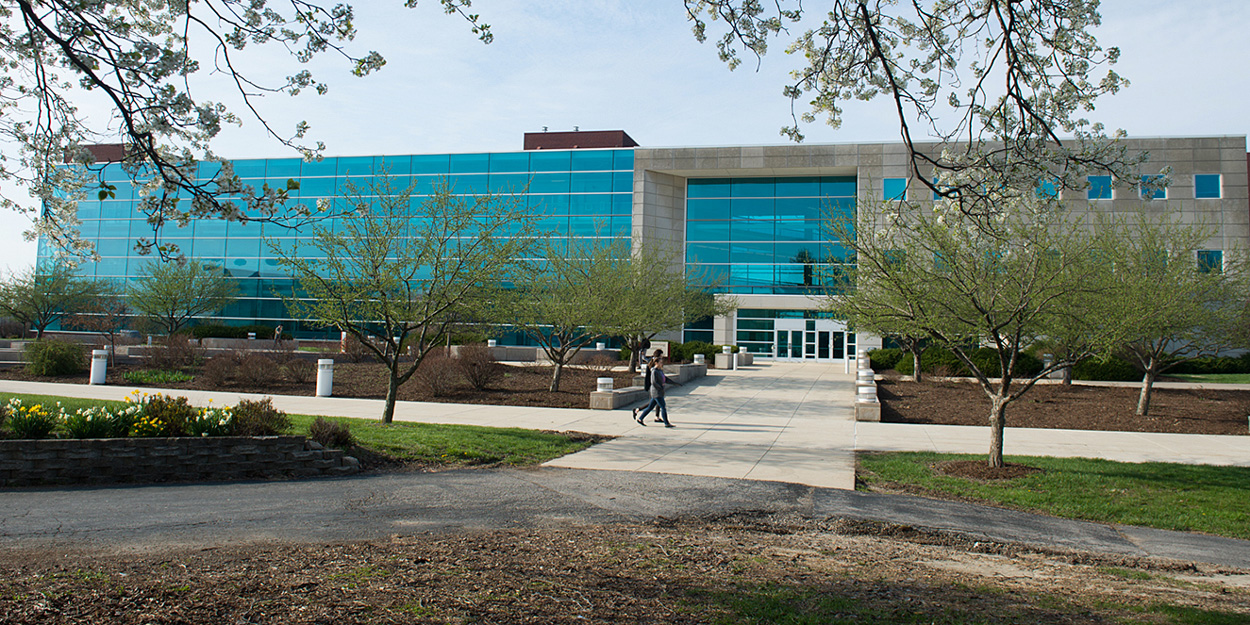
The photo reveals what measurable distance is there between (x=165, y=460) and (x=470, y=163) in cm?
4252

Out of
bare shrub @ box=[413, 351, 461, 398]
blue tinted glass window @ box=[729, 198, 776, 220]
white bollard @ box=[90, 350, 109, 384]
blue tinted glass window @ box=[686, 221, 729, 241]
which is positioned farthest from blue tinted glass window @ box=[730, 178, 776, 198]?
white bollard @ box=[90, 350, 109, 384]

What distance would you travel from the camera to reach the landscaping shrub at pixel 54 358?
73.6 feet

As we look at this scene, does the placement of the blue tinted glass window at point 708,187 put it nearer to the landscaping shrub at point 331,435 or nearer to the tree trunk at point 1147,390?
the tree trunk at point 1147,390

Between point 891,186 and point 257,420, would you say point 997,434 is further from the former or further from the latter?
point 891,186

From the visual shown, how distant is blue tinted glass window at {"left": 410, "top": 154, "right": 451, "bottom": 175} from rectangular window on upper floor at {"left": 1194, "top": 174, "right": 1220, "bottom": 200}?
45.1 metres

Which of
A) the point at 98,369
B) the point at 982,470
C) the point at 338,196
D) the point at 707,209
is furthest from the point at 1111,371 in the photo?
the point at 338,196

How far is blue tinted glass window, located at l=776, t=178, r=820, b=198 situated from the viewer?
46.9 m

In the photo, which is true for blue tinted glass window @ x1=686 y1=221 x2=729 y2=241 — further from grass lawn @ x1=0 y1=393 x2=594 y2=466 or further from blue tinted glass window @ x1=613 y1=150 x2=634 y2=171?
grass lawn @ x1=0 y1=393 x2=594 y2=466

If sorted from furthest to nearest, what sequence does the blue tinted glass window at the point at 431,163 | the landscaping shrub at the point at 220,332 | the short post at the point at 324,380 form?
1. the blue tinted glass window at the point at 431,163
2. the landscaping shrub at the point at 220,332
3. the short post at the point at 324,380

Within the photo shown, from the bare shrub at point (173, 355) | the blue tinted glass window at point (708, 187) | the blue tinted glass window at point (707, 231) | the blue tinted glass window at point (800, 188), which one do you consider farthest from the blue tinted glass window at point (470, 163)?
the bare shrub at point (173, 355)

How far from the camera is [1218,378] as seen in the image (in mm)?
31297

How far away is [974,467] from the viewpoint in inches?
412

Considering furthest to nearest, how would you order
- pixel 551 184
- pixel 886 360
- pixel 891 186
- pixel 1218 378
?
pixel 551 184
pixel 891 186
pixel 886 360
pixel 1218 378

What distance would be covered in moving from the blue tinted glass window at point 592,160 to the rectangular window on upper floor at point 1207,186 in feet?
112
